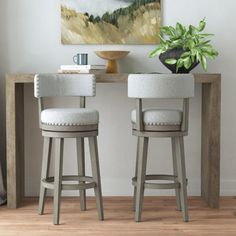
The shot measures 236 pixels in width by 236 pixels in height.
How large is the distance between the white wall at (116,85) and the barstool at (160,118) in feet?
2.16

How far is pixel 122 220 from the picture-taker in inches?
131

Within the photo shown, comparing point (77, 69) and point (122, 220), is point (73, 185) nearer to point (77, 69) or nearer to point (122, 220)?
point (122, 220)

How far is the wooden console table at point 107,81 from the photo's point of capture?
3.56m

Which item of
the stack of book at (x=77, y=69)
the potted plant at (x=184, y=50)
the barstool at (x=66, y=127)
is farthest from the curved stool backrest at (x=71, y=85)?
the potted plant at (x=184, y=50)

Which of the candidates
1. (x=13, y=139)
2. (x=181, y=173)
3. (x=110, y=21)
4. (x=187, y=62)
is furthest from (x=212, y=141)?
(x=13, y=139)

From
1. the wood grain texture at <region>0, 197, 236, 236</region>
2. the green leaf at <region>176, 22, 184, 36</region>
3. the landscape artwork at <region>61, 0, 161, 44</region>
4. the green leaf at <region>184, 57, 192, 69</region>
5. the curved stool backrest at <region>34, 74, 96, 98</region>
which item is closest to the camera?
the wood grain texture at <region>0, 197, 236, 236</region>

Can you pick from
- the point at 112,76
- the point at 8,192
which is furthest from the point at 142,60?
the point at 8,192

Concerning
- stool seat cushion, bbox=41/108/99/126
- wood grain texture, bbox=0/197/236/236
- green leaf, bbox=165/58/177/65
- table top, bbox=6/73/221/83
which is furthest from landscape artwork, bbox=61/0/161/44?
wood grain texture, bbox=0/197/236/236

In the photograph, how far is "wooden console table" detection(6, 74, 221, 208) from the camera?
3.56 metres

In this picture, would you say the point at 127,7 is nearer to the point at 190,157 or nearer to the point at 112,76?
the point at 112,76

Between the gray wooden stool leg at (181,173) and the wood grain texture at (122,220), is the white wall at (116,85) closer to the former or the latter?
the wood grain texture at (122,220)

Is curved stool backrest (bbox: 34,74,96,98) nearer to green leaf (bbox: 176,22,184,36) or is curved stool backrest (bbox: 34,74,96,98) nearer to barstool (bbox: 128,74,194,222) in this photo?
barstool (bbox: 128,74,194,222)

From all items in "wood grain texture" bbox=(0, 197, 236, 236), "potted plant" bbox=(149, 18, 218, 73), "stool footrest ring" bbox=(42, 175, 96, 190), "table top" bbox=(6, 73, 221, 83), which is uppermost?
"potted plant" bbox=(149, 18, 218, 73)

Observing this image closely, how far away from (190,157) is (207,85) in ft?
1.98
